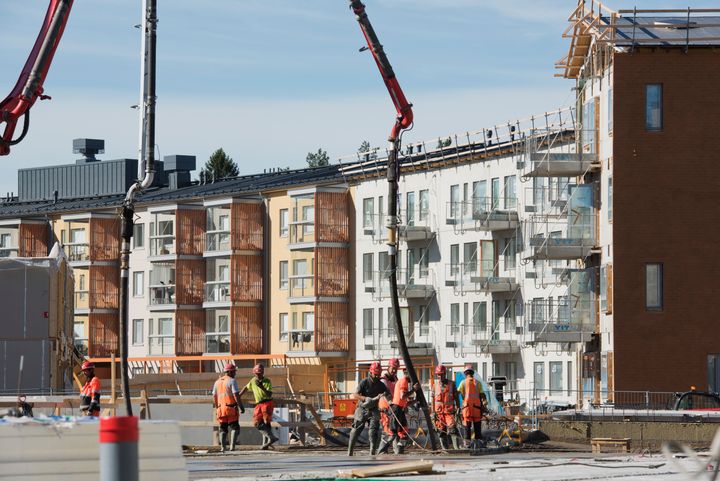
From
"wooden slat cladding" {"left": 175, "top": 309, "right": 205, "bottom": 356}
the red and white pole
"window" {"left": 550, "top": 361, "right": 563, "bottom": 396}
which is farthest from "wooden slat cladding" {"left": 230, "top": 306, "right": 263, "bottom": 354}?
the red and white pole

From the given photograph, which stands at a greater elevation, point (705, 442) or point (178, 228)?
point (178, 228)

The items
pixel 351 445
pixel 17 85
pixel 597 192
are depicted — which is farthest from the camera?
pixel 597 192

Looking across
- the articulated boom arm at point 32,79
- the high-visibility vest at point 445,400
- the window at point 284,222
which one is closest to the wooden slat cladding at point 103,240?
the window at point 284,222

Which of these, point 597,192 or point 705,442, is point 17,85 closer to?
point 705,442

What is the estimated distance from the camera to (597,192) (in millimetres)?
55750

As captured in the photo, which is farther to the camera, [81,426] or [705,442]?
[705,442]

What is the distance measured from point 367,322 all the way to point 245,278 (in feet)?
29.2

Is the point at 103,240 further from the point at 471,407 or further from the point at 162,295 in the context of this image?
the point at 471,407

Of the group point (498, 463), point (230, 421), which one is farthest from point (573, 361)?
point (498, 463)

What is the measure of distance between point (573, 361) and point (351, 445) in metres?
36.0

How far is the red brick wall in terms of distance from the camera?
5128 cm

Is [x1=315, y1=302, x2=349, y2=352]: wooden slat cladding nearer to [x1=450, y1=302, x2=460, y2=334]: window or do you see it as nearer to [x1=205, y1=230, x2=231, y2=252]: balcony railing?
[x1=450, y1=302, x2=460, y2=334]: window

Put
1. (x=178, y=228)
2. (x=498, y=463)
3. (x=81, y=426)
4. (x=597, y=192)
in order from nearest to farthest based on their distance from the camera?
(x=81, y=426), (x=498, y=463), (x=597, y=192), (x=178, y=228)

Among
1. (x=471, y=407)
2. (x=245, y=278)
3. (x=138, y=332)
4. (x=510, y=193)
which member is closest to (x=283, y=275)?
(x=245, y=278)
